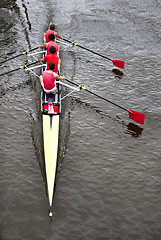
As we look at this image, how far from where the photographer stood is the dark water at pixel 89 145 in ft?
26.4

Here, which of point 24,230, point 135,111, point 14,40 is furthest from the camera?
point 14,40

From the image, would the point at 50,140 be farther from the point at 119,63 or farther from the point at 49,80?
the point at 119,63

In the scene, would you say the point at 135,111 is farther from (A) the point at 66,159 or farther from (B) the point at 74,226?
(B) the point at 74,226

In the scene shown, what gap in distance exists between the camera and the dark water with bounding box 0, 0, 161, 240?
26.4 feet

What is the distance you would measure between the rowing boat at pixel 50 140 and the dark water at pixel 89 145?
422 mm

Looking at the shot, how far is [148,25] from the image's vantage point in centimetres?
1930

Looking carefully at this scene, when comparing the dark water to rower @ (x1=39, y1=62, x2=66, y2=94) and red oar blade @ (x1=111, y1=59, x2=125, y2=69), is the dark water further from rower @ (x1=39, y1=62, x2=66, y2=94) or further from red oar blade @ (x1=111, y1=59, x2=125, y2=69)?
rower @ (x1=39, y1=62, x2=66, y2=94)

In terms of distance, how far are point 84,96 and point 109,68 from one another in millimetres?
3047

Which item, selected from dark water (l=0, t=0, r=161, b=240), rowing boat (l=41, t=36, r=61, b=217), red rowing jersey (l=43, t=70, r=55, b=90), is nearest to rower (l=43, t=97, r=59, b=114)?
rowing boat (l=41, t=36, r=61, b=217)

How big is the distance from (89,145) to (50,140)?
1780mm

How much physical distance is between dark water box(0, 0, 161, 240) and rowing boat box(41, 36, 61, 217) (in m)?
0.42

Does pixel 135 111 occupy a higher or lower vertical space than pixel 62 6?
lower

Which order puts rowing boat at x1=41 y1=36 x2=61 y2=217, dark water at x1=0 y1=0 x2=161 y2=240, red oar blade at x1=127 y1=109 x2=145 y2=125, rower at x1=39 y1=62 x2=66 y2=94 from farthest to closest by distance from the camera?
red oar blade at x1=127 y1=109 x2=145 y2=125, rower at x1=39 y1=62 x2=66 y2=94, rowing boat at x1=41 y1=36 x2=61 y2=217, dark water at x1=0 y1=0 x2=161 y2=240

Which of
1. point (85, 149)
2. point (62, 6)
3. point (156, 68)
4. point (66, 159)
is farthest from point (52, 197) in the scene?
point (62, 6)
